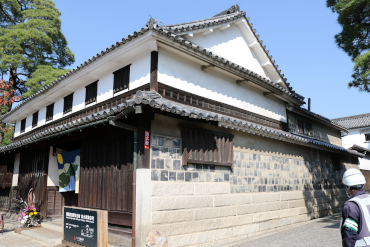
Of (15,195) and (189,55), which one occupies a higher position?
(189,55)

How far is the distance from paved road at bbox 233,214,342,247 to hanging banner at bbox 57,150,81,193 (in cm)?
606

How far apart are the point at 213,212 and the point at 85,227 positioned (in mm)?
3630

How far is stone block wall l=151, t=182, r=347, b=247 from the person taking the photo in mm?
7398

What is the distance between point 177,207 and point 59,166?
6052 millimetres

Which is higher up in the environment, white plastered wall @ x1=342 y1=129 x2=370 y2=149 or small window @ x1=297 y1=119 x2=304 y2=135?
white plastered wall @ x1=342 y1=129 x2=370 y2=149

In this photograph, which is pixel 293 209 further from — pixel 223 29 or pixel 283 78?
pixel 223 29

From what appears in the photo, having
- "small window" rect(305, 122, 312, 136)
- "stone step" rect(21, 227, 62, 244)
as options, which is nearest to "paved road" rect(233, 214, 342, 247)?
"stone step" rect(21, 227, 62, 244)

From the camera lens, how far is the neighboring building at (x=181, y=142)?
7461mm

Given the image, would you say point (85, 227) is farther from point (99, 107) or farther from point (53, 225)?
point (99, 107)

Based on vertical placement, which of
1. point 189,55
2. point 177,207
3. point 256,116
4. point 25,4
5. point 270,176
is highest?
point 25,4

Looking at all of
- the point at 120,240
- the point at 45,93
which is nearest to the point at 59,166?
the point at 45,93

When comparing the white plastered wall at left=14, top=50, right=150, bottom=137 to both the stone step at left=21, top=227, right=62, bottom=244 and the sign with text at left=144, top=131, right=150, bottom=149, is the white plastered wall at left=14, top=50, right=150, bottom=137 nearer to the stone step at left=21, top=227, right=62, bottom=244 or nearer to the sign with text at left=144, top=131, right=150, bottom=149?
the sign with text at left=144, top=131, right=150, bottom=149

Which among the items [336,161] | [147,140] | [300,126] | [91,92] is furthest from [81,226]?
[336,161]

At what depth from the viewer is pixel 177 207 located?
25.1ft
